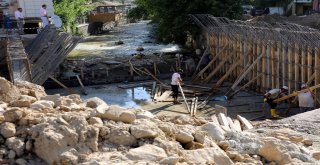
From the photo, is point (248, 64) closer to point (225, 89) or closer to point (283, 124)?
point (225, 89)

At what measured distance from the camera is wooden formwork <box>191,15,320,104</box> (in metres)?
16.5

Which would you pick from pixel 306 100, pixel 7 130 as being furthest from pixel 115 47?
pixel 7 130

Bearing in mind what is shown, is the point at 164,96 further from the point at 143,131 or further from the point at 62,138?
the point at 62,138

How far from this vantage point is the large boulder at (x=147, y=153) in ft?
21.2

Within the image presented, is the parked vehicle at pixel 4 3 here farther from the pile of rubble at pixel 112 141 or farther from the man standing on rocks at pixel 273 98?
the pile of rubble at pixel 112 141

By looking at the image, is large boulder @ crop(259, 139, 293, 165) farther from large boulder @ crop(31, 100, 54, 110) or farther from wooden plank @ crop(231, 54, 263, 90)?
wooden plank @ crop(231, 54, 263, 90)

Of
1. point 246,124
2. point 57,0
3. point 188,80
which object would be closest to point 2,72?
point 188,80

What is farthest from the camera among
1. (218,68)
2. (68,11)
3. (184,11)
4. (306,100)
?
(68,11)

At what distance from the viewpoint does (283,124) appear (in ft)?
36.1

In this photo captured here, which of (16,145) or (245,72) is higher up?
(16,145)

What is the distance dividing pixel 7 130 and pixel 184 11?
2067cm

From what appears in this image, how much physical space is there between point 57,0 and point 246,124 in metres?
34.9

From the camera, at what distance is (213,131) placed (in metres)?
8.42

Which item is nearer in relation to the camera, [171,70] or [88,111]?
[88,111]
